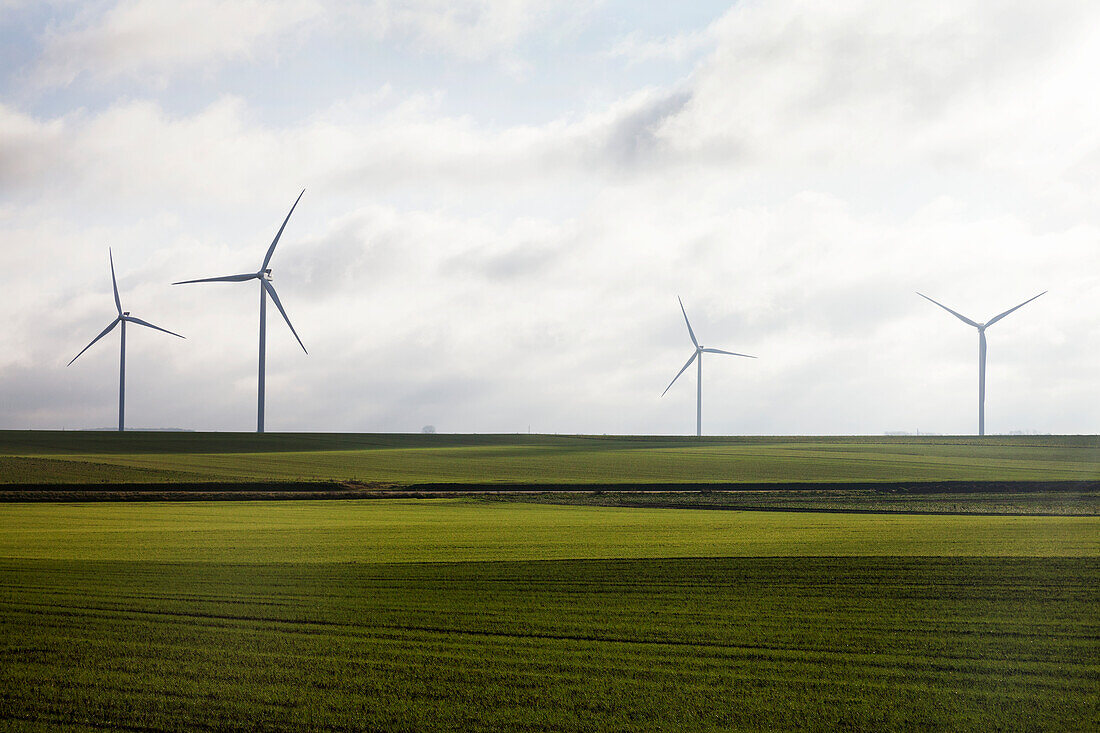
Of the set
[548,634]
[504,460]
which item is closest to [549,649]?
[548,634]

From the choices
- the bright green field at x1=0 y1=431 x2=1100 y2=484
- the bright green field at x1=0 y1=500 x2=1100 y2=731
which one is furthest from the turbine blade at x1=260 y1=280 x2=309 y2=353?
the bright green field at x1=0 y1=500 x2=1100 y2=731

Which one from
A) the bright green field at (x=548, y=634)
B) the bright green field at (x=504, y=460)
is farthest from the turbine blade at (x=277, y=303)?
the bright green field at (x=548, y=634)

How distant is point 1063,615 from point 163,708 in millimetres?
11689

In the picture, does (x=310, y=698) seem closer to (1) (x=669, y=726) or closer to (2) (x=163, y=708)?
(2) (x=163, y=708)

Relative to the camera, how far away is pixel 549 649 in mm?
11695

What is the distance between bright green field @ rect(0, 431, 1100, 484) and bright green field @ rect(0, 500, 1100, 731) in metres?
35.3

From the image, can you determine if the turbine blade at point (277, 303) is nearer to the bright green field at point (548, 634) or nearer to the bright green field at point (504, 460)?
the bright green field at point (504, 460)

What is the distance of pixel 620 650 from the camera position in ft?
38.5

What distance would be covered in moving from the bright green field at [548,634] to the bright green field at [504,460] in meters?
35.3

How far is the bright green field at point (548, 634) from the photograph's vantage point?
9.24 metres

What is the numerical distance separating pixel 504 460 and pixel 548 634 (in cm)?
6363

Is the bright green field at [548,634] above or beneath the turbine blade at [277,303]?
beneath

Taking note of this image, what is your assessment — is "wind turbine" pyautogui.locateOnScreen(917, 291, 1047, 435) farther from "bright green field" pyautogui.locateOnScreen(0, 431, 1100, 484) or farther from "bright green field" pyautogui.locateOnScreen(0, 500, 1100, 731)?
"bright green field" pyautogui.locateOnScreen(0, 500, 1100, 731)

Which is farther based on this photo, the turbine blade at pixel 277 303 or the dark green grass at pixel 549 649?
the turbine blade at pixel 277 303
